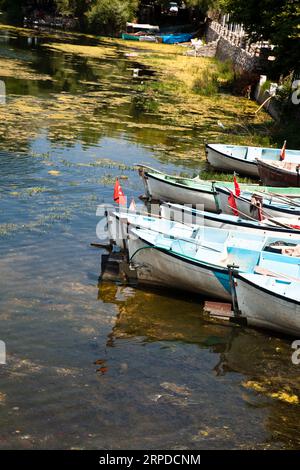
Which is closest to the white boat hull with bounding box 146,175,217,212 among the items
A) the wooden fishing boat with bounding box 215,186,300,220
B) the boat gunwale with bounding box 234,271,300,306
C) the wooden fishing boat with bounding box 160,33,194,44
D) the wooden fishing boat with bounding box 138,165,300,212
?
the wooden fishing boat with bounding box 138,165,300,212

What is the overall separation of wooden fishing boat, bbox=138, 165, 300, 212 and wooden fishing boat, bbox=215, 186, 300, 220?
0.24 metres

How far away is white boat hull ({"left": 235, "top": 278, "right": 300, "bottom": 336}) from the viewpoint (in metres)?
11.9

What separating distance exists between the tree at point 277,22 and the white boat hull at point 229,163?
611 centimetres

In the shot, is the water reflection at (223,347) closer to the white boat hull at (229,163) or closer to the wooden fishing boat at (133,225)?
the wooden fishing boat at (133,225)

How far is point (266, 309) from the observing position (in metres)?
12.2

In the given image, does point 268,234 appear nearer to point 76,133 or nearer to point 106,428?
point 106,428

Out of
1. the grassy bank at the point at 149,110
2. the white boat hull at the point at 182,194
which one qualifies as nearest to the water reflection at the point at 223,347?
the white boat hull at the point at 182,194

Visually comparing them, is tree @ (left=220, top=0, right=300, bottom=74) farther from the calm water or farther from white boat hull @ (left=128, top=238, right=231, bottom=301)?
white boat hull @ (left=128, top=238, right=231, bottom=301)

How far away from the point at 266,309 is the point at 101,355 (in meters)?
3.15

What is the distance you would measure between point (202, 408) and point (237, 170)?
13.9m

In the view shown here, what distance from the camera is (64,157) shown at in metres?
23.4

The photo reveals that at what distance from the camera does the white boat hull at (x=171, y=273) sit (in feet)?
43.4

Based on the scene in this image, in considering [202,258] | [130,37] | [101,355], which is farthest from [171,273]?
[130,37]

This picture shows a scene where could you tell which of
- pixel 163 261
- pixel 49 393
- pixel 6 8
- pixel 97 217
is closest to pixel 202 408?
pixel 49 393
